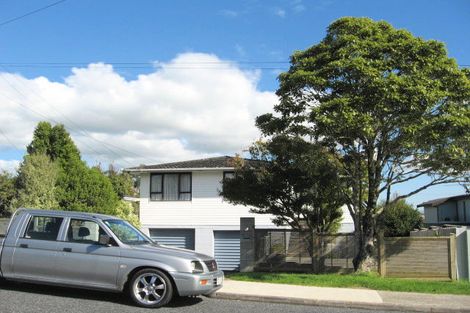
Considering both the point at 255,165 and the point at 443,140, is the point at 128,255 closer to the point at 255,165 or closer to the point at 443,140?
the point at 443,140

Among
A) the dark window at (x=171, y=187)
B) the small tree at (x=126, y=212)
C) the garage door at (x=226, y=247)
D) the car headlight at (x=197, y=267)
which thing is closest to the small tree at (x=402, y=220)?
the garage door at (x=226, y=247)

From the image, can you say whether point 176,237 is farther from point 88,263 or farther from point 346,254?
point 88,263

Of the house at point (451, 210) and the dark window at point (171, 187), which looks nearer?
the dark window at point (171, 187)

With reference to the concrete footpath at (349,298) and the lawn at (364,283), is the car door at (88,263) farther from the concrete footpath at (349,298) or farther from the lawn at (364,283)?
the lawn at (364,283)

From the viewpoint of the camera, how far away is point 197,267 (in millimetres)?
9477

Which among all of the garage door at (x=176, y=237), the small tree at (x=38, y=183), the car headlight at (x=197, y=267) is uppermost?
the small tree at (x=38, y=183)

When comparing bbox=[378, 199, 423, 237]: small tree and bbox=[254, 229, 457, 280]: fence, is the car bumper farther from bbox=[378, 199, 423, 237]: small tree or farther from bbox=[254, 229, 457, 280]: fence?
bbox=[378, 199, 423, 237]: small tree

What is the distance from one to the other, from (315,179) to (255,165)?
297 cm

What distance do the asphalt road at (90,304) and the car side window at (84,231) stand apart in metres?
1.03

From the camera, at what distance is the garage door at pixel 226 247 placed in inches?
1159

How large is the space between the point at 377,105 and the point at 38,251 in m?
7.93

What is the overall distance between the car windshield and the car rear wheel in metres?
0.79

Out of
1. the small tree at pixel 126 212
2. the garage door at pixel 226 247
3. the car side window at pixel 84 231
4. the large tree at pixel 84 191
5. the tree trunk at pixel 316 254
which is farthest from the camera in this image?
the garage door at pixel 226 247

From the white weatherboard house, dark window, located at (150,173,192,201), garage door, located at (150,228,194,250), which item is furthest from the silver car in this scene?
garage door, located at (150,228,194,250)
